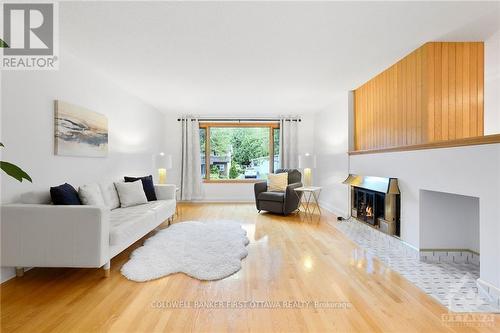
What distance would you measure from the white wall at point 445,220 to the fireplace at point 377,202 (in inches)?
15.1

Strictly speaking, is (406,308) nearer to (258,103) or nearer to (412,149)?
(412,149)

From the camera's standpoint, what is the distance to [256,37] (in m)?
2.68

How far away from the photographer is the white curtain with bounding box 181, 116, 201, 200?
6.80 meters

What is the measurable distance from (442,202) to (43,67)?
4596mm

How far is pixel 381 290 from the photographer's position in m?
2.17

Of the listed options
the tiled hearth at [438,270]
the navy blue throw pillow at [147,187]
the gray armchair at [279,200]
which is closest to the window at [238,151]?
the gray armchair at [279,200]

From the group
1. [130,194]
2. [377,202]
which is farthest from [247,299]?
[130,194]

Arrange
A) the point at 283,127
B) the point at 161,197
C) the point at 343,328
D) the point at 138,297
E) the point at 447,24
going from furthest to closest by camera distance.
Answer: the point at 283,127 → the point at 161,197 → the point at 447,24 → the point at 138,297 → the point at 343,328

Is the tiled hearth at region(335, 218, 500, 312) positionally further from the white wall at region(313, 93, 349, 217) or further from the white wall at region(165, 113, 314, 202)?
the white wall at region(165, 113, 314, 202)

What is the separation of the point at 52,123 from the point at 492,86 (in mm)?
5764

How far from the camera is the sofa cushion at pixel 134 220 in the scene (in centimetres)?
259

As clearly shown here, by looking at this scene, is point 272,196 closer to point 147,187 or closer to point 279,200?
point 279,200

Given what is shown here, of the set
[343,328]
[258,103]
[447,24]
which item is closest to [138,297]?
[343,328]

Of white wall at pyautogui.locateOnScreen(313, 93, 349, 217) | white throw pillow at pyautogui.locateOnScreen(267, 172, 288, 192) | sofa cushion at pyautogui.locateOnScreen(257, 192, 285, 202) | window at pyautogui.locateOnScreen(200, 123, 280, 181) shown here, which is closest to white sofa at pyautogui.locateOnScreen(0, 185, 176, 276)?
sofa cushion at pyautogui.locateOnScreen(257, 192, 285, 202)
